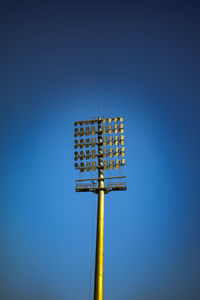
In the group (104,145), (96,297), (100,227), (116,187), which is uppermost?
(104,145)

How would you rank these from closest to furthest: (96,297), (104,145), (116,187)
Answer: (96,297), (116,187), (104,145)

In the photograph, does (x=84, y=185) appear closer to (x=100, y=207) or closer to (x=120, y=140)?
(x=100, y=207)

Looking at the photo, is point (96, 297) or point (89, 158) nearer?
point (96, 297)

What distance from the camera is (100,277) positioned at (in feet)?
73.8

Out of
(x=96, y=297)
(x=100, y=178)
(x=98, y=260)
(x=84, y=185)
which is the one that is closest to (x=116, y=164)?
(x=100, y=178)

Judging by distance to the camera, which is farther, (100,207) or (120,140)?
(120,140)

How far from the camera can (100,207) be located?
25.5 meters

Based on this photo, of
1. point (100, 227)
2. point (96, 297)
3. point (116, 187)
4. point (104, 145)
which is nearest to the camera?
point (96, 297)

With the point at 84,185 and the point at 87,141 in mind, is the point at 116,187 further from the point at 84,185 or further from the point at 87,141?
the point at 87,141

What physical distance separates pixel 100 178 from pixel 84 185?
1.78 metres

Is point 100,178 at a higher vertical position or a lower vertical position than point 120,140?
lower

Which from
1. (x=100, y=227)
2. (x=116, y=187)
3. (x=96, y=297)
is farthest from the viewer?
(x=116, y=187)

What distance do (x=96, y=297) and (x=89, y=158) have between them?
12728mm

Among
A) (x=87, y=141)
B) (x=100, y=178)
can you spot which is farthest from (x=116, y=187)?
(x=87, y=141)
